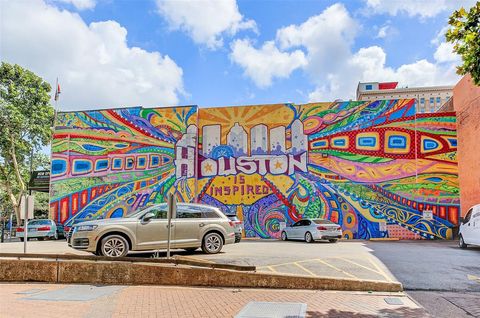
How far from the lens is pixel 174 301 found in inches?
310

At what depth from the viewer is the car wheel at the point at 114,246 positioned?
11359 mm

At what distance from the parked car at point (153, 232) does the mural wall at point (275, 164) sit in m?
12.9

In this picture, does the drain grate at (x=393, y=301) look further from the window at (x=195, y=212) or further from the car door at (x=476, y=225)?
the car door at (x=476, y=225)

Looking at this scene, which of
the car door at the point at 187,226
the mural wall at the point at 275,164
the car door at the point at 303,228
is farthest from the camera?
the mural wall at the point at 275,164

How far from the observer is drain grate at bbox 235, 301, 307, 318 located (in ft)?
22.3

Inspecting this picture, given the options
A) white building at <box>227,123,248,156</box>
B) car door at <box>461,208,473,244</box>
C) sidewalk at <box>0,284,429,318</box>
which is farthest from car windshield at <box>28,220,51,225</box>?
car door at <box>461,208,473,244</box>

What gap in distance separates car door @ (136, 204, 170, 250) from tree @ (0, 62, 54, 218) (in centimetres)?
2162

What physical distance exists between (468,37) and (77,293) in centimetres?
856

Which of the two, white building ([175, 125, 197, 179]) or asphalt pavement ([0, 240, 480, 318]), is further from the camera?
white building ([175, 125, 197, 179])

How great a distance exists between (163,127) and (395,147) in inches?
560

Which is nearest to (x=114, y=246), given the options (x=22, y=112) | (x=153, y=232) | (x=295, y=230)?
(x=153, y=232)

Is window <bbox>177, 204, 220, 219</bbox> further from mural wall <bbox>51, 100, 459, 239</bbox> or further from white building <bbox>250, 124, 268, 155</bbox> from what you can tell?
white building <bbox>250, 124, 268, 155</bbox>

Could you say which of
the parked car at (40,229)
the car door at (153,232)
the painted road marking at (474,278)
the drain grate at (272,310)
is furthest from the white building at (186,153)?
the drain grate at (272,310)

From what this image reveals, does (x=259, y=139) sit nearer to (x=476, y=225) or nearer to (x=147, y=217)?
(x=476, y=225)
